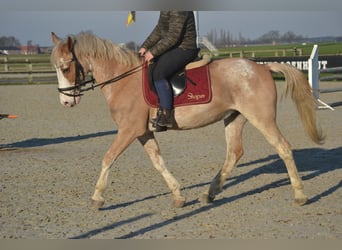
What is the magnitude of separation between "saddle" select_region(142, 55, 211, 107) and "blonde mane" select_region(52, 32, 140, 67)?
276 mm

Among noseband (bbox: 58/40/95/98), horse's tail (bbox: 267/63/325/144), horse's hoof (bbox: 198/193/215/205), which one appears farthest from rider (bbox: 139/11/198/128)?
horse's tail (bbox: 267/63/325/144)

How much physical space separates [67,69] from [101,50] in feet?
1.53

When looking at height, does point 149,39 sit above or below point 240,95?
above

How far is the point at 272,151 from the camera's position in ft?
33.8

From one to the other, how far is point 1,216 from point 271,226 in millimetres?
2912

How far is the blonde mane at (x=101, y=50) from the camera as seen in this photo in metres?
6.68

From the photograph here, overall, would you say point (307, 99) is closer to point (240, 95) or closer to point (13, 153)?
point (240, 95)

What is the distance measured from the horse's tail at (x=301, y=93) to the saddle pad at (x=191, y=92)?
923mm

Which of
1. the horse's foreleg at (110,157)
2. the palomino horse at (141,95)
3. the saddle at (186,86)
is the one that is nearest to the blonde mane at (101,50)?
the palomino horse at (141,95)

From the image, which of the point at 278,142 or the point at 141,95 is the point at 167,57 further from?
the point at 278,142

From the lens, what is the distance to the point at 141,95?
22.0ft

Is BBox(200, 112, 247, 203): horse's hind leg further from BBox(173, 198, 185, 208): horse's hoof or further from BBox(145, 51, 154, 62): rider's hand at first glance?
BBox(145, 51, 154, 62): rider's hand

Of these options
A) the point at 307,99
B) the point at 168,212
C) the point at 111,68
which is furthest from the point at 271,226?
the point at 111,68

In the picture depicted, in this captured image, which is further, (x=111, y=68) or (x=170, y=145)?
(x=170, y=145)
